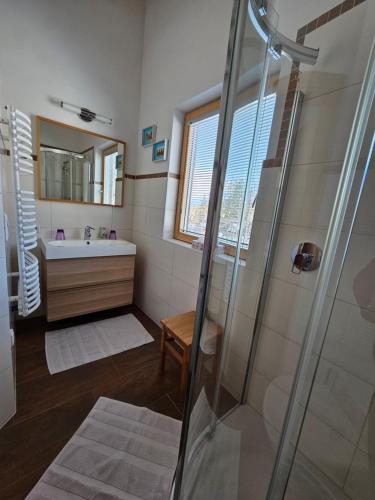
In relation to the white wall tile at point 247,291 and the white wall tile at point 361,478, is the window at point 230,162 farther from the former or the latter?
the white wall tile at point 361,478

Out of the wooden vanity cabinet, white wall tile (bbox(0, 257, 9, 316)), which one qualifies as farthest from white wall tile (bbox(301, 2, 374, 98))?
the wooden vanity cabinet

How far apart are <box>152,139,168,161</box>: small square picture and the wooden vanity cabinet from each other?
0.98 meters

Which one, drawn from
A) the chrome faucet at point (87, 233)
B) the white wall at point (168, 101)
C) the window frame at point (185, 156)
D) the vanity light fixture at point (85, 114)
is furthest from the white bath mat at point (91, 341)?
the vanity light fixture at point (85, 114)

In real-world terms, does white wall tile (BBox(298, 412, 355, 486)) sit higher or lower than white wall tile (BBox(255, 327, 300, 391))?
lower

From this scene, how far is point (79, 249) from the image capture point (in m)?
1.81

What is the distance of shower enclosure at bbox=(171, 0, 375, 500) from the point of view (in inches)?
31.0

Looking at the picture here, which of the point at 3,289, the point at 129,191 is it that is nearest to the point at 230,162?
the point at 3,289

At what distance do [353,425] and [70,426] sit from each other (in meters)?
1.34

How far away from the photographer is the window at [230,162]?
0.81 meters

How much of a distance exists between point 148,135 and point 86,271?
1.45 metres

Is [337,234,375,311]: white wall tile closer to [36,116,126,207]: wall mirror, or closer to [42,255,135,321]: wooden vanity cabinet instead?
[42,255,135,321]: wooden vanity cabinet

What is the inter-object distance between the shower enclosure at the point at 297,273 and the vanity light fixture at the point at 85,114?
1668 millimetres

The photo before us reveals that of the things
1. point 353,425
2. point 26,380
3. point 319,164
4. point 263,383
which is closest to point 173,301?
point 263,383

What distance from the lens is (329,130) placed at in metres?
0.87
